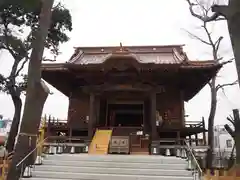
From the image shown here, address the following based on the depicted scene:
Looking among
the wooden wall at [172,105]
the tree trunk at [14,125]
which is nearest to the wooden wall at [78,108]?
the tree trunk at [14,125]

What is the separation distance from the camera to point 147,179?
794 centimetres

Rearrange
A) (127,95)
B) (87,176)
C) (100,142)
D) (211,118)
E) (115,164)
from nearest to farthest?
(87,176), (115,164), (100,142), (127,95), (211,118)

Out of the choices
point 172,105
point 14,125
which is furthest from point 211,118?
point 14,125

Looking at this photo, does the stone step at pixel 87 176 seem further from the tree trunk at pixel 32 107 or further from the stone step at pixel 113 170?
the tree trunk at pixel 32 107

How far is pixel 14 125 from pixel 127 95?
6447 mm

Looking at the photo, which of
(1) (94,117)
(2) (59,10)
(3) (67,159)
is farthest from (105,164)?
(2) (59,10)

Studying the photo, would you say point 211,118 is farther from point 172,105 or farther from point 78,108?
Answer: point 78,108

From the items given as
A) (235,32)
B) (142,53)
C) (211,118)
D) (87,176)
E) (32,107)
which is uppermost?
(142,53)

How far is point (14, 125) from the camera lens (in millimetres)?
15305

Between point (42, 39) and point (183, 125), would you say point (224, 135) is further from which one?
point (42, 39)

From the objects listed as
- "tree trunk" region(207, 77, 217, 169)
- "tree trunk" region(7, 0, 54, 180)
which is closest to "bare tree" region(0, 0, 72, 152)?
"tree trunk" region(7, 0, 54, 180)

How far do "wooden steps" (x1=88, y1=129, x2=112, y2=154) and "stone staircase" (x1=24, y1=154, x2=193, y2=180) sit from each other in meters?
2.63

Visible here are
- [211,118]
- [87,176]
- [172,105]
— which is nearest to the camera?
[87,176]

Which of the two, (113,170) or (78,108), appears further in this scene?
(78,108)
